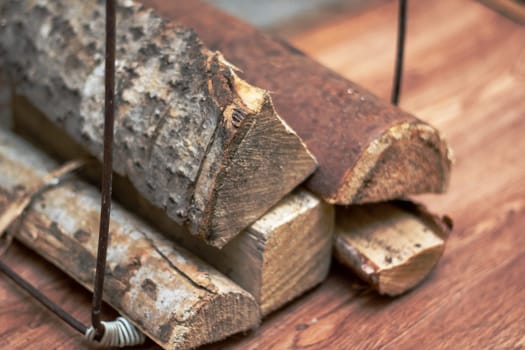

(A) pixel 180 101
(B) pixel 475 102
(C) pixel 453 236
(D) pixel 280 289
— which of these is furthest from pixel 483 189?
(A) pixel 180 101

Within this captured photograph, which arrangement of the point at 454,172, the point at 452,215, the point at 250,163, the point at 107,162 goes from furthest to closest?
the point at 454,172, the point at 452,215, the point at 250,163, the point at 107,162

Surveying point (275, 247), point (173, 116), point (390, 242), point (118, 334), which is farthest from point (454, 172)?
point (118, 334)

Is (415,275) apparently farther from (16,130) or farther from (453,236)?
(16,130)

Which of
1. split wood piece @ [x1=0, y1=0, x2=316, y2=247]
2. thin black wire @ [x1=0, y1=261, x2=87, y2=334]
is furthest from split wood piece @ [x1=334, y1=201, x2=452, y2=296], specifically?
thin black wire @ [x1=0, y1=261, x2=87, y2=334]

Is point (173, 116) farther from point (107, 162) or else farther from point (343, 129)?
point (343, 129)

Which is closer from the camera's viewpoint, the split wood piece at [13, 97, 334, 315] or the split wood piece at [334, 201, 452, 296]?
the split wood piece at [13, 97, 334, 315]

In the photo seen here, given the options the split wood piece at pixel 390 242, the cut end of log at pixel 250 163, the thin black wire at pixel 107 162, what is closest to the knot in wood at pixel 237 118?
the cut end of log at pixel 250 163

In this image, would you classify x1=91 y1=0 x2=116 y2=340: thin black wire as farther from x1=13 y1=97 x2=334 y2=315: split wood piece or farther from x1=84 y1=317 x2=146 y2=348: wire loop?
x1=13 y1=97 x2=334 y2=315: split wood piece
